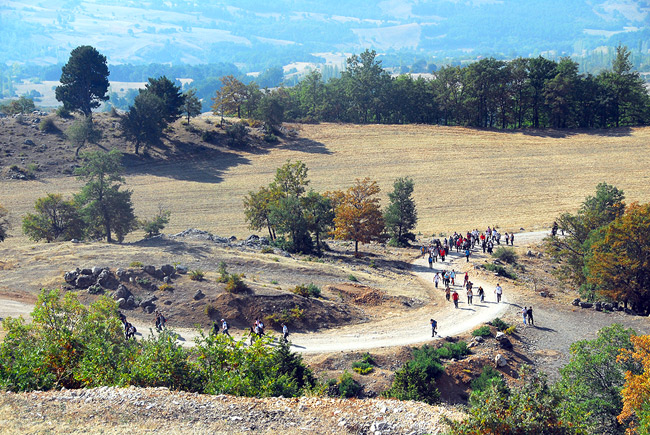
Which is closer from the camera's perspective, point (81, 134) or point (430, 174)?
point (430, 174)

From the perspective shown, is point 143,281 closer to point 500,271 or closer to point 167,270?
point 167,270

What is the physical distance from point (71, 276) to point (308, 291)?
46.4 ft

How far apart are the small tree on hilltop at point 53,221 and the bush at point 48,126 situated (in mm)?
43370

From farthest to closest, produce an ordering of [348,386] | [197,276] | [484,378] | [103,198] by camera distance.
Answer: [103,198]
[197,276]
[484,378]
[348,386]

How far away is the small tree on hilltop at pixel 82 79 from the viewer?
3420 inches

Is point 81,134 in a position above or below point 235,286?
above

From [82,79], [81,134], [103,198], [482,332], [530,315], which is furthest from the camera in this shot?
[82,79]

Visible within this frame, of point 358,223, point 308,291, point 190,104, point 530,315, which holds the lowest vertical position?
point 530,315

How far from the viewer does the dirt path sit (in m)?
29.6

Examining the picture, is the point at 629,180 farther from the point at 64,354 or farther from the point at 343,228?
the point at 64,354

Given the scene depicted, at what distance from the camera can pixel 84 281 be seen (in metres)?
34.8

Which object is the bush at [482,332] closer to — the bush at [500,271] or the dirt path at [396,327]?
the dirt path at [396,327]

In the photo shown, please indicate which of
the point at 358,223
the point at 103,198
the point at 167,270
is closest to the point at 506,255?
the point at 358,223

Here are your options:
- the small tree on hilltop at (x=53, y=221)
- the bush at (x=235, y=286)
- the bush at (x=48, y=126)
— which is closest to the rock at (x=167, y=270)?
the bush at (x=235, y=286)
